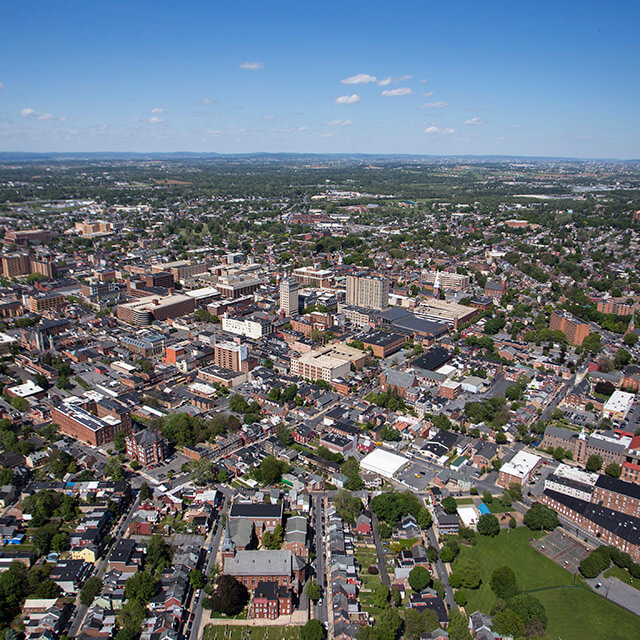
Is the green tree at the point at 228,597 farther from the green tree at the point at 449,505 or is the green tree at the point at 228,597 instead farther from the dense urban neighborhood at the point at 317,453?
the green tree at the point at 449,505

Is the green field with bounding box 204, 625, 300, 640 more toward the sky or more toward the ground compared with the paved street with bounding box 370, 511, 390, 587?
more toward the ground

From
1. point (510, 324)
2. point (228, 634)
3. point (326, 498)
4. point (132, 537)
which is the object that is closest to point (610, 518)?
point (326, 498)

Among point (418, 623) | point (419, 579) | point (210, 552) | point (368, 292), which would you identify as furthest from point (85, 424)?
point (368, 292)

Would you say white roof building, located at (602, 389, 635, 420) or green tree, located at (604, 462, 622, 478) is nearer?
green tree, located at (604, 462, 622, 478)

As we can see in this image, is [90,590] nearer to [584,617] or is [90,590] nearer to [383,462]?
[383,462]

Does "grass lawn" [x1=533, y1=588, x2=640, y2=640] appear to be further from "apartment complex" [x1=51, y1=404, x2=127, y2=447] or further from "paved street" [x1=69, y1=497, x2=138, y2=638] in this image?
"apartment complex" [x1=51, y1=404, x2=127, y2=447]

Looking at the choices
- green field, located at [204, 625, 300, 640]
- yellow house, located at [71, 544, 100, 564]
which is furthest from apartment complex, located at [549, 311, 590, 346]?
yellow house, located at [71, 544, 100, 564]

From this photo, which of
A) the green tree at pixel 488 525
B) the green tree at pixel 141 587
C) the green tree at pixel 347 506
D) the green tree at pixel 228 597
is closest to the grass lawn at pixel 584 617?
the green tree at pixel 488 525

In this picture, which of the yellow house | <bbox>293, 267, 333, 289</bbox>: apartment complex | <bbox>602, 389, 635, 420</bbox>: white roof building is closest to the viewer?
the yellow house

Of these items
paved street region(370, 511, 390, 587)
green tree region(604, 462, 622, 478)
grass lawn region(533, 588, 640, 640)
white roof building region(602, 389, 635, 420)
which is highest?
white roof building region(602, 389, 635, 420)
